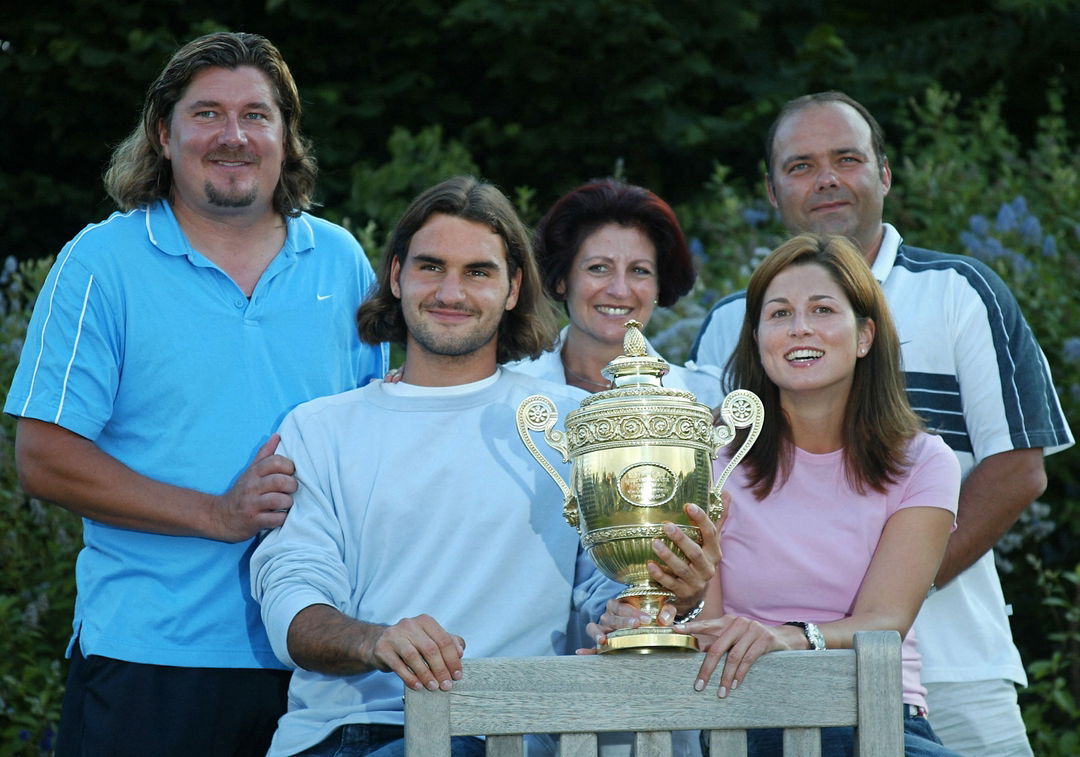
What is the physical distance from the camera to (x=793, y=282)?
3.21m

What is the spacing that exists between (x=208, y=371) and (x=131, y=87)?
206 inches

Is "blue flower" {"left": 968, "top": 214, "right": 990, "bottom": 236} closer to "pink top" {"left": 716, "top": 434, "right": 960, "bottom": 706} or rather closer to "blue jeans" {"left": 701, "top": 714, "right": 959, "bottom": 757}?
"pink top" {"left": 716, "top": 434, "right": 960, "bottom": 706}

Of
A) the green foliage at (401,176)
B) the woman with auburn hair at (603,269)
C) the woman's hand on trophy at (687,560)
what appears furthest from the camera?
the green foliage at (401,176)

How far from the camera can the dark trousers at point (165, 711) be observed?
3396 millimetres

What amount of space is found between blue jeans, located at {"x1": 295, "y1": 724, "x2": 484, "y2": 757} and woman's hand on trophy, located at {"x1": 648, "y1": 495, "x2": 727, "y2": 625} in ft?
1.69

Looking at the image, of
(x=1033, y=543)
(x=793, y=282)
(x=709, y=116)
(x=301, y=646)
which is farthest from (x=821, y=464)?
(x=709, y=116)

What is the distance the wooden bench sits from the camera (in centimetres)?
249

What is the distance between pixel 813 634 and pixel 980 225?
11.9 feet

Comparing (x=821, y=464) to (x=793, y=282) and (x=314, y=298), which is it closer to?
(x=793, y=282)

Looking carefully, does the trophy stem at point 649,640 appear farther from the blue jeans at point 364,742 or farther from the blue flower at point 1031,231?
the blue flower at point 1031,231

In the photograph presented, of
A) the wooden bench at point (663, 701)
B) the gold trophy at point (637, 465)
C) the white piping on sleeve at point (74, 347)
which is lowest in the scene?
the wooden bench at point (663, 701)

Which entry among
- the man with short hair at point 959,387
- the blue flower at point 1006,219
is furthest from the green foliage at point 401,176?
the man with short hair at point 959,387

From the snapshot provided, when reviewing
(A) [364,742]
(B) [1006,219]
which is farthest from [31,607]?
(B) [1006,219]

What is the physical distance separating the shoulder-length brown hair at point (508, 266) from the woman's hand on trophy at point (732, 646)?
3.71ft
